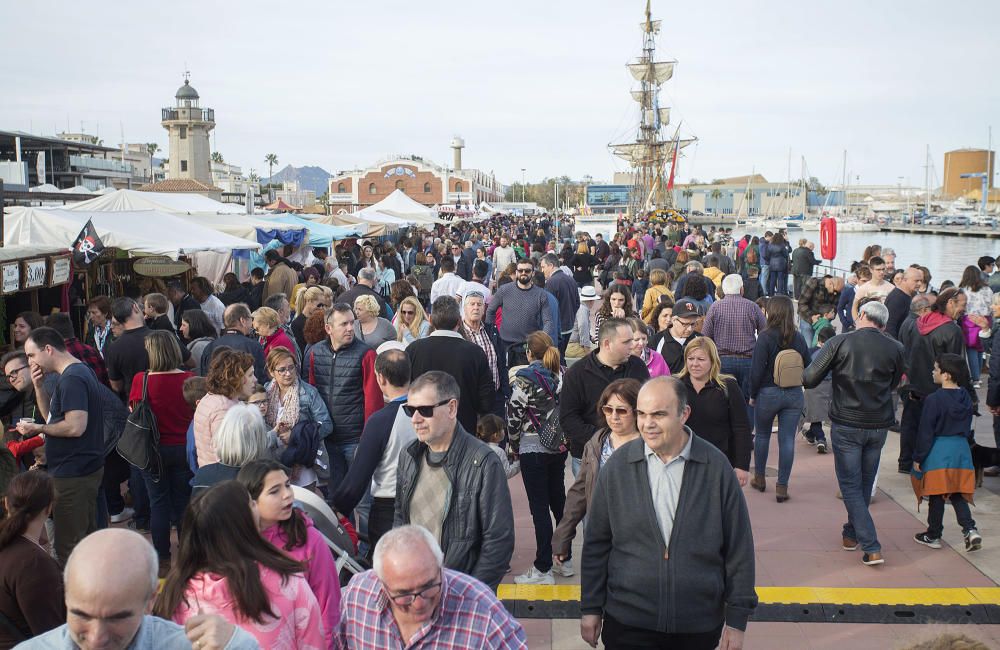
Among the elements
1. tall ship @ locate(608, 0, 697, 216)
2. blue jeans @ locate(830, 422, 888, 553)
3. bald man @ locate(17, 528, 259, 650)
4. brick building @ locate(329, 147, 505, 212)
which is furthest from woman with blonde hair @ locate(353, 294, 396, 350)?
brick building @ locate(329, 147, 505, 212)

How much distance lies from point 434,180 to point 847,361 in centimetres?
9751

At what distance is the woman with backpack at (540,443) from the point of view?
5566 millimetres

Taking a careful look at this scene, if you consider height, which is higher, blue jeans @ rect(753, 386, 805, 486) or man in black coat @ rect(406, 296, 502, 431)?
man in black coat @ rect(406, 296, 502, 431)

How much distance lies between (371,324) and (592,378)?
2.73 m

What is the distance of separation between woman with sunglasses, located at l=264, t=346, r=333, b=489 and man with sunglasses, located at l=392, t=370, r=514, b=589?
70.3 inches

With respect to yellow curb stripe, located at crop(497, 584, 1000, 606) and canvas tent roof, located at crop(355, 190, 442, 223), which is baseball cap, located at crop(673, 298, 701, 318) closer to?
yellow curb stripe, located at crop(497, 584, 1000, 606)

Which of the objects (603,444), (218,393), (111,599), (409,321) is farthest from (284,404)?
(111,599)

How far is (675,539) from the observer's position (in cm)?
348

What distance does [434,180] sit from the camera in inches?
3994

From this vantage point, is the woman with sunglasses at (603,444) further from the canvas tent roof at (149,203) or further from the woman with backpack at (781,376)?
the canvas tent roof at (149,203)

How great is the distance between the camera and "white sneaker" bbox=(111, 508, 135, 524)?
717cm

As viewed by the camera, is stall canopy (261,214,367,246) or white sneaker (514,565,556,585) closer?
white sneaker (514,565,556,585)

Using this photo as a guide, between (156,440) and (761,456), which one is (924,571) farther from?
(156,440)

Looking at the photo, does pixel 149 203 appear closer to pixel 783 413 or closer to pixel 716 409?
pixel 783 413
